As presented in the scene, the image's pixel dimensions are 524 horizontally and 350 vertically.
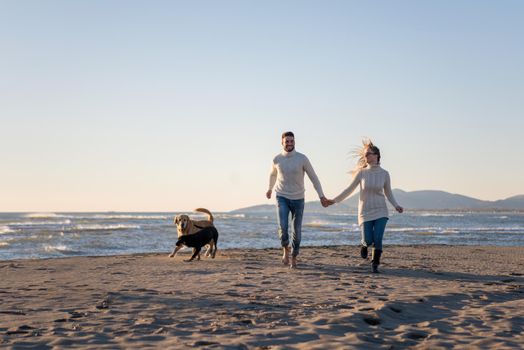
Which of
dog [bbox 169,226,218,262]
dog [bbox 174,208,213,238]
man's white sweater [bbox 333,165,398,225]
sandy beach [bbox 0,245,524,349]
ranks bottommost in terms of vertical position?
sandy beach [bbox 0,245,524,349]

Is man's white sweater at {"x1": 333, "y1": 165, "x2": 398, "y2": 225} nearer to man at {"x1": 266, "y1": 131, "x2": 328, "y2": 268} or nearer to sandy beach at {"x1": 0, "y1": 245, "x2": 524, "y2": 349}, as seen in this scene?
man at {"x1": 266, "y1": 131, "x2": 328, "y2": 268}

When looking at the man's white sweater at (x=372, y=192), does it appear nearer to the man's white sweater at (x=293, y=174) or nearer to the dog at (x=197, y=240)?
the man's white sweater at (x=293, y=174)

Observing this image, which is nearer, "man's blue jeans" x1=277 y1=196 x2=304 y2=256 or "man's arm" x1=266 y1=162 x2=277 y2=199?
"man's blue jeans" x1=277 y1=196 x2=304 y2=256

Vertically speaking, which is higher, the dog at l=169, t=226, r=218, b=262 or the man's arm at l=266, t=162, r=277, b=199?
the man's arm at l=266, t=162, r=277, b=199

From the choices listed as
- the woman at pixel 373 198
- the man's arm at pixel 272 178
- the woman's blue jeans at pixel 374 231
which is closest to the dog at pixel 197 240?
the man's arm at pixel 272 178

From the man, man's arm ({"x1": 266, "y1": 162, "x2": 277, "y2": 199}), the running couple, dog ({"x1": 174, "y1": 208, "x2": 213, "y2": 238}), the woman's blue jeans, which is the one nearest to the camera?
the woman's blue jeans

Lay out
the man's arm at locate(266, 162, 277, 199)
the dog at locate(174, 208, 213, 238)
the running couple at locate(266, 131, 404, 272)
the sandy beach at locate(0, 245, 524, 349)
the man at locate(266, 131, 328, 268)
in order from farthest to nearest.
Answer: the dog at locate(174, 208, 213, 238)
the man's arm at locate(266, 162, 277, 199)
the man at locate(266, 131, 328, 268)
the running couple at locate(266, 131, 404, 272)
the sandy beach at locate(0, 245, 524, 349)

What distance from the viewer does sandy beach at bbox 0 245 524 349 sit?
13.5 feet

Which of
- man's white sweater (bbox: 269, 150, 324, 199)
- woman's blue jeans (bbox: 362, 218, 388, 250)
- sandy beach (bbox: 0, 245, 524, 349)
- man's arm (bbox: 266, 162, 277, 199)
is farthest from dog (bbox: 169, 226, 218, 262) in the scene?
woman's blue jeans (bbox: 362, 218, 388, 250)

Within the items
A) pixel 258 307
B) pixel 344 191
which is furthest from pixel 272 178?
pixel 258 307

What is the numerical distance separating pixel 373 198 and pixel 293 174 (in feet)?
4.29

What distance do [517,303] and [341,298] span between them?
6.17 feet

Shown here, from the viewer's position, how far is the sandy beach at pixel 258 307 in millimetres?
4117

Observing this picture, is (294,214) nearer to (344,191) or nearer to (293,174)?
(293,174)
